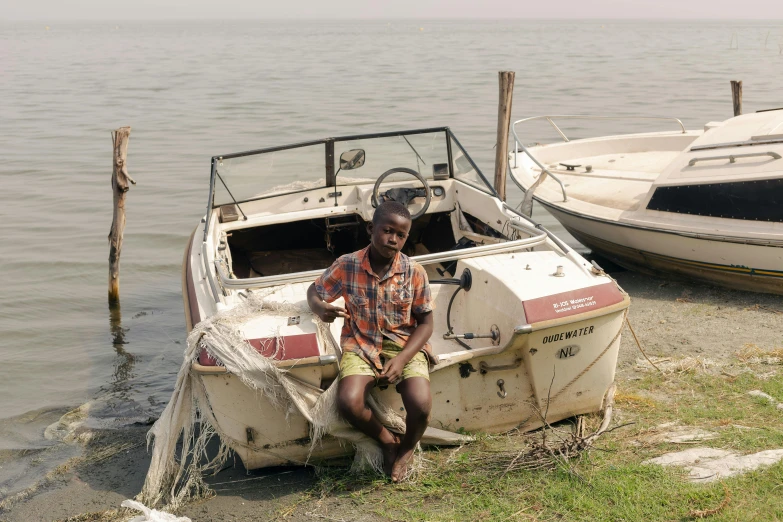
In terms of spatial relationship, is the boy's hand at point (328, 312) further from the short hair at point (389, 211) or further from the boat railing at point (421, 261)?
the boat railing at point (421, 261)

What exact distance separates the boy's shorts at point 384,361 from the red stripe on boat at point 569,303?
63 centimetres

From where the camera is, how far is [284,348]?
14.4ft

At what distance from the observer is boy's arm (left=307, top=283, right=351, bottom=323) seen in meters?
4.46

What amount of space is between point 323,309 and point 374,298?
0.92 ft

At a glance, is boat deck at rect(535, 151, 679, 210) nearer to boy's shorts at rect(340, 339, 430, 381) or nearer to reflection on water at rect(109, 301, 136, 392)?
boy's shorts at rect(340, 339, 430, 381)

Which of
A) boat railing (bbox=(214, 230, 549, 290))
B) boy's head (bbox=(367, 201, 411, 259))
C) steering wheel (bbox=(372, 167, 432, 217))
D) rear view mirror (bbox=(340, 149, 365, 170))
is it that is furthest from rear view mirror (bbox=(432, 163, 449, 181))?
boy's head (bbox=(367, 201, 411, 259))

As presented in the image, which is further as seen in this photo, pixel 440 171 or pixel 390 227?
pixel 440 171

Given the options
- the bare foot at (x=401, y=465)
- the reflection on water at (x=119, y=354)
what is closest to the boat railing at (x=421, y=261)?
the bare foot at (x=401, y=465)

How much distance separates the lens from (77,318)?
927 centimetres

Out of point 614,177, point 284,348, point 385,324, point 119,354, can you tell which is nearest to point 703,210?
point 614,177

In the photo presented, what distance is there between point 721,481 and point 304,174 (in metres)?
4.51

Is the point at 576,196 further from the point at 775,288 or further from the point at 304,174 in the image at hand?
the point at 304,174

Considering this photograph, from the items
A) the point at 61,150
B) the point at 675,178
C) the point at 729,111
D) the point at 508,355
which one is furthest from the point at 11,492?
the point at 729,111

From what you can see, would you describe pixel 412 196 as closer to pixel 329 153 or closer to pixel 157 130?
pixel 329 153
